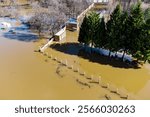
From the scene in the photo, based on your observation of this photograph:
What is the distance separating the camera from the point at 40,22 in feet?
97.9

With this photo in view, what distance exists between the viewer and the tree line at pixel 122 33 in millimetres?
22984

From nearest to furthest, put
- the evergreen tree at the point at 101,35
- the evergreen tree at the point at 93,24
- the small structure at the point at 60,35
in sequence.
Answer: the evergreen tree at the point at 101,35 < the evergreen tree at the point at 93,24 < the small structure at the point at 60,35

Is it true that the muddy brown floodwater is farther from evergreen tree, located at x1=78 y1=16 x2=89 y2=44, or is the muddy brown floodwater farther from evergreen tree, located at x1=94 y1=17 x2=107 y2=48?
evergreen tree, located at x1=94 y1=17 x2=107 y2=48

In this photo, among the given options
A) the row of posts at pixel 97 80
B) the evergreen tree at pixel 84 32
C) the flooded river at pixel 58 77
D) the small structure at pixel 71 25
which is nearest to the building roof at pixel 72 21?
the small structure at pixel 71 25

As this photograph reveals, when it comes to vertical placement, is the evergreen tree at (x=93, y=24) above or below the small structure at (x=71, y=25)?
above

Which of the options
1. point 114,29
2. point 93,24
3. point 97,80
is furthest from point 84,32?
point 97,80

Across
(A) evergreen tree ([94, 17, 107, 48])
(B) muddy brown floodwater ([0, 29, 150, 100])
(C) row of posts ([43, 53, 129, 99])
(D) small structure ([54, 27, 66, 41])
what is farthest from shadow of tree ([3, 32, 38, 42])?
(A) evergreen tree ([94, 17, 107, 48])

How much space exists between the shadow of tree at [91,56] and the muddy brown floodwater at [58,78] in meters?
0.51

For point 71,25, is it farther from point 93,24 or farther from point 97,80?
point 97,80

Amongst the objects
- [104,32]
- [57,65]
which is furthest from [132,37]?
[57,65]

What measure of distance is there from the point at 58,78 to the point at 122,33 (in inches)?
301

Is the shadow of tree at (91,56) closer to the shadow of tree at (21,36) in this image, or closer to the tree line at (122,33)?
the tree line at (122,33)

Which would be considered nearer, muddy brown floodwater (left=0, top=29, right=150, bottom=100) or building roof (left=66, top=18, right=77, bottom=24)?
muddy brown floodwater (left=0, top=29, right=150, bottom=100)

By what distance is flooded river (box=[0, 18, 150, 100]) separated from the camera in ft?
65.3
